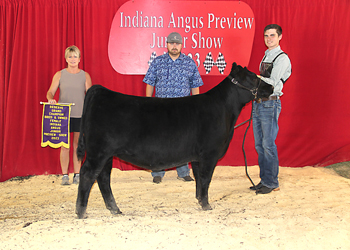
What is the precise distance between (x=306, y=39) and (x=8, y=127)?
16.7 feet

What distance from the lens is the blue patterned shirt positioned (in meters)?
4.17

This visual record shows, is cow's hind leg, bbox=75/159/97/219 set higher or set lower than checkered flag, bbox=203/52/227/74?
lower

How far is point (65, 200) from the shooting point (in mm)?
3545

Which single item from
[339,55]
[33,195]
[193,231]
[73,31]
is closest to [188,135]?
[193,231]

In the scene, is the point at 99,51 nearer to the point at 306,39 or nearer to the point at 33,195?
the point at 33,195

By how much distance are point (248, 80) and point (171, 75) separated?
1.26 metres

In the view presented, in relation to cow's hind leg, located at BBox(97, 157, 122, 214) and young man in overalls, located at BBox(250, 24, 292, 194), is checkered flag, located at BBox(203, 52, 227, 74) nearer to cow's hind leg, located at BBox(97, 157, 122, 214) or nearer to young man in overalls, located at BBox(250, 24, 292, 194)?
young man in overalls, located at BBox(250, 24, 292, 194)

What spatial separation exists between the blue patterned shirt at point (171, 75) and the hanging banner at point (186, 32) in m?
0.70

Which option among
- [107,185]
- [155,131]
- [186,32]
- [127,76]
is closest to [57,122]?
[127,76]

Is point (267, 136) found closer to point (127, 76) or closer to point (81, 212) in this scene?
point (81, 212)

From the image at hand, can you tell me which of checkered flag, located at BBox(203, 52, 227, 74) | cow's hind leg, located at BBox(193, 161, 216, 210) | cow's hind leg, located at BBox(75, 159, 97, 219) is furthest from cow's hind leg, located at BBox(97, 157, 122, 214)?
checkered flag, located at BBox(203, 52, 227, 74)

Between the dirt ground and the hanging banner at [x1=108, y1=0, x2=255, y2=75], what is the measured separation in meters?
1.96

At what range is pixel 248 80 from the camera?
3.28 m

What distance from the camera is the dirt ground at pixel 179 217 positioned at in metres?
2.44
